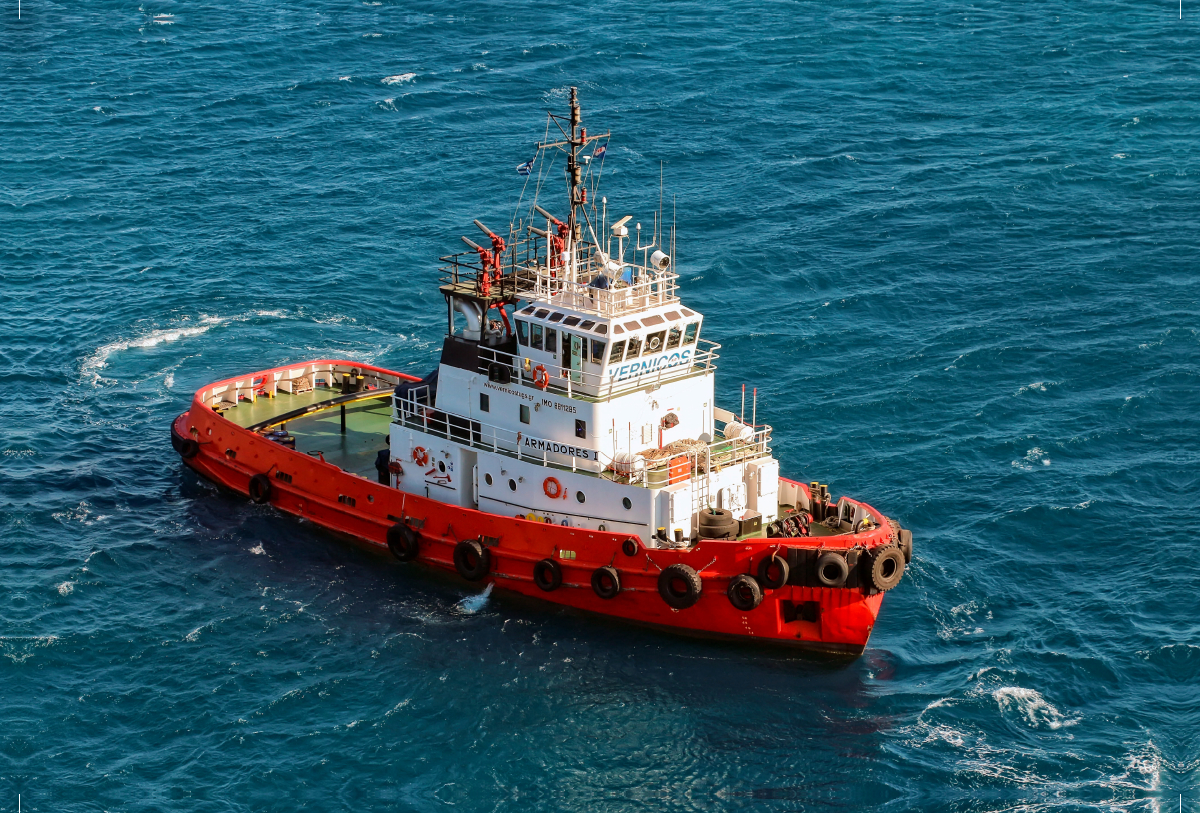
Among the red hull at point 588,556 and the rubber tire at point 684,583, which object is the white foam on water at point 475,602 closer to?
the red hull at point 588,556

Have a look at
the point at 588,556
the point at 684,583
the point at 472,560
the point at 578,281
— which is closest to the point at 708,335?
the point at 578,281

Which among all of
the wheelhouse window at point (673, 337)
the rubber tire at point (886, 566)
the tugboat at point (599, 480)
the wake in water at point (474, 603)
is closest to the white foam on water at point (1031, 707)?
the rubber tire at point (886, 566)

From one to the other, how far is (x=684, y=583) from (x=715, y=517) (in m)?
1.63

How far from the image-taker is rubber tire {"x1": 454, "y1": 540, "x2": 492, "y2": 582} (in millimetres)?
31922

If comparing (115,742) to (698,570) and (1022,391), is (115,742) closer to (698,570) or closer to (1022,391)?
(698,570)

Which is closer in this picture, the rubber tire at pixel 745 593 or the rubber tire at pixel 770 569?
the rubber tire at pixel 770 569

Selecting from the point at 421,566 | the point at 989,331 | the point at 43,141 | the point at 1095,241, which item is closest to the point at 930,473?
the point at 989,331

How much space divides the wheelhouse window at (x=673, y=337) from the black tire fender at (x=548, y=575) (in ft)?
17.1

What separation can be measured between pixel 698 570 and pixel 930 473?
30.1ft

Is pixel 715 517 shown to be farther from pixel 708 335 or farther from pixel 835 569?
pixel 708 335

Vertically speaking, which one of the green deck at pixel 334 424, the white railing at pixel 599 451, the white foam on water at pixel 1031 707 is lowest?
the white foam on water at pixel 1031 707

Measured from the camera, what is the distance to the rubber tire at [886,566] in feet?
94.1

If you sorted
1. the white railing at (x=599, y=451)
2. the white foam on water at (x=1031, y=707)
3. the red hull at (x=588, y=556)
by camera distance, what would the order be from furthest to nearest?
the white railing at (x=599, y=451), the red hull at (x=588, y=556), the white foam on water at (x=1031, y=707)

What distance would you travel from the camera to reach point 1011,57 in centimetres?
6234
